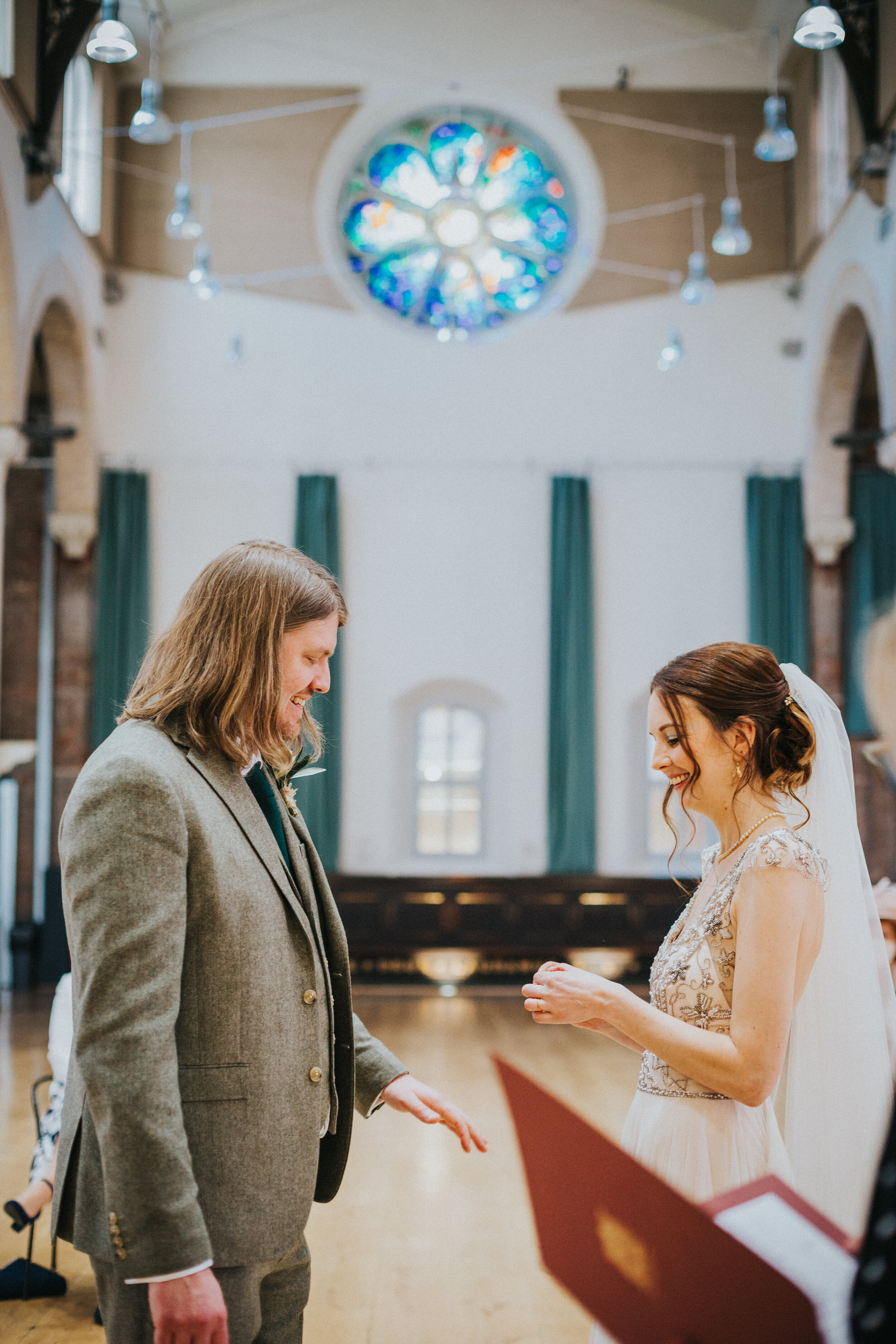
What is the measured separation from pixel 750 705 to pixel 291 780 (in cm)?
85

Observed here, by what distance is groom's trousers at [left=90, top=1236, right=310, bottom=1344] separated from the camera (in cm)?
146

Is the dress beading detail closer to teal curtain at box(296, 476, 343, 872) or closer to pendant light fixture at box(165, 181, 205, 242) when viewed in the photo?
pendant light fixture at box(165, 181, 205, 242)

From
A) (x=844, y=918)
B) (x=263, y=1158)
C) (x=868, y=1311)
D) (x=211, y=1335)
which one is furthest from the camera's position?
(x=844, y=918)

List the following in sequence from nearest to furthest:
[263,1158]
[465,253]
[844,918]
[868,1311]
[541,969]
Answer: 1. [868,1311]
2. [263,1158]
3. [541,969]
4. [844,918]
5. [465,253]

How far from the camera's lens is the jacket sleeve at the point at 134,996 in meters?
1.38

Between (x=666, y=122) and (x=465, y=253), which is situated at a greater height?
(x=666, y=122)

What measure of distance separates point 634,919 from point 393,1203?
216 inches

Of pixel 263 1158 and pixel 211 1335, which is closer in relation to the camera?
pixel 211 1335

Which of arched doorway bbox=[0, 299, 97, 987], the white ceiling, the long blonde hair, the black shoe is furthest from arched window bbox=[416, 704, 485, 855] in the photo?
the long blonde hair

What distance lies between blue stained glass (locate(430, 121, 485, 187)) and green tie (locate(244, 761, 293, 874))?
10.4 metres

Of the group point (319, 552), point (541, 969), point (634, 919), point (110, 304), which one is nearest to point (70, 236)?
point (110, 304)

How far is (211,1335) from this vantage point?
4.62 ft

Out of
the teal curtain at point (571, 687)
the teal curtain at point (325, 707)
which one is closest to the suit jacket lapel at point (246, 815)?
the teal curtain at point (325, 707)

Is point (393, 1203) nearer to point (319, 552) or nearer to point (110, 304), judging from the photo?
point (319, 552)
